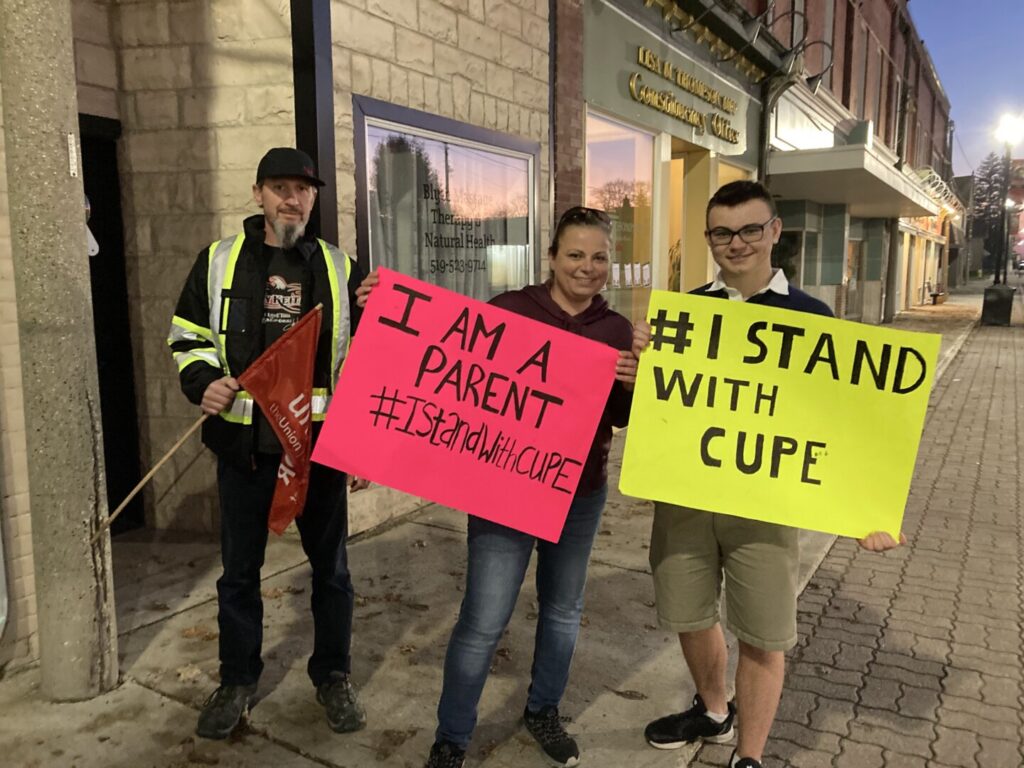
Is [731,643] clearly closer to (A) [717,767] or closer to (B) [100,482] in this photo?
(A) [717,767]

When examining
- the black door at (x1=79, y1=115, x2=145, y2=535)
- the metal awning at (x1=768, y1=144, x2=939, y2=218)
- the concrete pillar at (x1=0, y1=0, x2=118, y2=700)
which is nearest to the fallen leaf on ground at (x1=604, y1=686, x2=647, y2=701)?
the concrete pillar at (x1=0, y1=0, x2=118, y2=700)

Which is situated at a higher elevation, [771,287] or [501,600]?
[771,287]

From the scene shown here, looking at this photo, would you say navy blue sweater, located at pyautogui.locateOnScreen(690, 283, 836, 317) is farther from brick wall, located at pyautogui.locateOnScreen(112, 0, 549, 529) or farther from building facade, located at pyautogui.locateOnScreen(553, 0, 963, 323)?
building facade, located at pyautogui.locateOnScreen(553, 0, 963, 323)

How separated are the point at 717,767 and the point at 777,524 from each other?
38.7 inches

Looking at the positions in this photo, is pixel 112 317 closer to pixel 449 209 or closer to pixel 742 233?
pixel 449 209

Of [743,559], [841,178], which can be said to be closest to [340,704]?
[743,559]

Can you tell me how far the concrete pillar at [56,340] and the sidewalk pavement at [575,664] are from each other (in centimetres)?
39

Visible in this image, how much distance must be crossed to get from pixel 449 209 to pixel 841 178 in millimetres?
11924

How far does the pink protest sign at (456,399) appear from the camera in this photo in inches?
102

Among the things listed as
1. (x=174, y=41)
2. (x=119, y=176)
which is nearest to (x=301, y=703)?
(x=119, y=176)

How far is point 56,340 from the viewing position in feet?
9.55

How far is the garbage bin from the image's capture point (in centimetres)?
2298

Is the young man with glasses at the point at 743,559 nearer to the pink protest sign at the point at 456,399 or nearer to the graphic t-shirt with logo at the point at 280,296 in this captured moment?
the pink protest sign at the point at 456,399

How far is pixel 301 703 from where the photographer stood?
321cm
